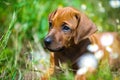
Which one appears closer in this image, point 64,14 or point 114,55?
point 64,14

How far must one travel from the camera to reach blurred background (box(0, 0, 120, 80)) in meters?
5.34

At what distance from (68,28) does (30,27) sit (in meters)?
1.73

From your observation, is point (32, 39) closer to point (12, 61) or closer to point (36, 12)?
point (36, 12)

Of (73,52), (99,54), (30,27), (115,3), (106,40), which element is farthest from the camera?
(115,3)

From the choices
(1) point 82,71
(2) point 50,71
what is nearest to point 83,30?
(1) point 82,71

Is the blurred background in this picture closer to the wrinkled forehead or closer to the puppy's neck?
the puppy's neck

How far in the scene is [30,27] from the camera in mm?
7035

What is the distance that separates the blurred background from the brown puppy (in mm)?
238

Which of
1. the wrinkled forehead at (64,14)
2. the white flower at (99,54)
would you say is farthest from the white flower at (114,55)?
the wrinkled forehead at (64,14)

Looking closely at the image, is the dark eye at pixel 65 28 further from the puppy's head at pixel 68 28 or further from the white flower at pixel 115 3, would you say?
the white flower at pixel 115 3

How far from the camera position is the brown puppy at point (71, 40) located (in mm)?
5273

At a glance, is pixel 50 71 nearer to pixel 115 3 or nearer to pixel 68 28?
pixel 68 28

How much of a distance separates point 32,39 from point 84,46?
4.92 feet

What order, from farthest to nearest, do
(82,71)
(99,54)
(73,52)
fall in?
(99,54) < (73,52) < (82,71)
